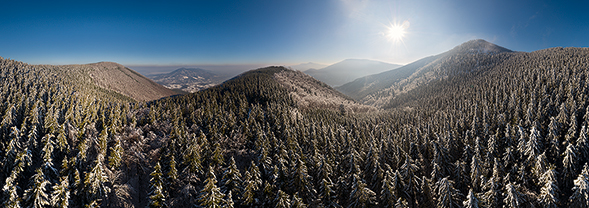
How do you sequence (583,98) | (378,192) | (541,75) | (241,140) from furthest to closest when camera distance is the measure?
(541,75) < (583,98) < (241,140) < (378,192)

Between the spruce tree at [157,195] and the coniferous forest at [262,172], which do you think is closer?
the spruce tree at [157,195]

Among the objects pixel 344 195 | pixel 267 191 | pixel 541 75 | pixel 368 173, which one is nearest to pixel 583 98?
pixel 541 75

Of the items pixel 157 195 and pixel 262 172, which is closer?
pixel 157 195

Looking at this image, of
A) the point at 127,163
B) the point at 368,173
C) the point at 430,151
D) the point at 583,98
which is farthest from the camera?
the point at 583,98

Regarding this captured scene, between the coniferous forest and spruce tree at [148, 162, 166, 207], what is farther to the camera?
the coniferous forest

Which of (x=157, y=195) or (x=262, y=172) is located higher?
(x=157, y=195)

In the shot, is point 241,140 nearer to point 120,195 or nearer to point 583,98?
point 120,195

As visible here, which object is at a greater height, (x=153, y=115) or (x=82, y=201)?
(x=153, y=115)

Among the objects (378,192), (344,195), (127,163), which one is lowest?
(344,195)

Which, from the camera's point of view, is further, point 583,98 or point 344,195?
point 583,98

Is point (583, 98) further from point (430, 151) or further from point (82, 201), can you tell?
point (82, 201)
